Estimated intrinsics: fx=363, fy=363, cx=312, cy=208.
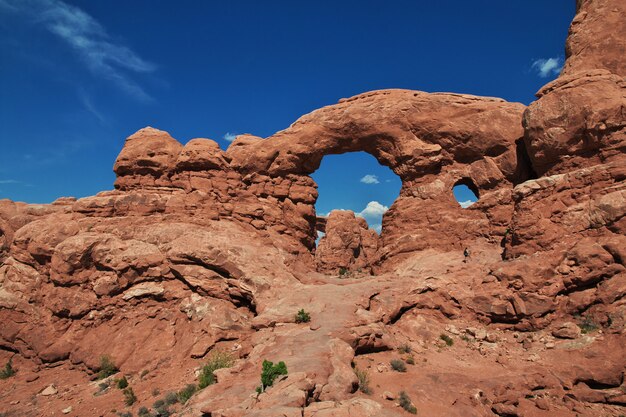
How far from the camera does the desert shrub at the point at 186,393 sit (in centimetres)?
1430

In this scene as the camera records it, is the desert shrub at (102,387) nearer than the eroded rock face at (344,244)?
Yes

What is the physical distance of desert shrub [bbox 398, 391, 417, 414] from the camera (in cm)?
1206

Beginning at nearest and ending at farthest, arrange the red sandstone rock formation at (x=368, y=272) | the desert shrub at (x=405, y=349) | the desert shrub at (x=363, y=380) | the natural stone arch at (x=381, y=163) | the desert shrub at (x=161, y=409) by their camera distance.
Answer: the desert shrub at (x=363, y=380) < the desert shrub at (x=161, y=409) < the red sandstone rock formation at (x=368, y=272) < the desert shrub at (x=405, y=349) < the natural stone arch at (x=381, y=163)

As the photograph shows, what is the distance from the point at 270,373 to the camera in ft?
38.3

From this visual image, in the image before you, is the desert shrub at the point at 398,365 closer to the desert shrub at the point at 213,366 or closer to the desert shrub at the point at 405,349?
the desert shrub at the point at 405,349

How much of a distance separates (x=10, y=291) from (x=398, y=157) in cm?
2700

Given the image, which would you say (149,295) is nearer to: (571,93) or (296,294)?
(296,294)

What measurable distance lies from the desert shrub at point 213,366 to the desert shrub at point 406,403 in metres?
7.51

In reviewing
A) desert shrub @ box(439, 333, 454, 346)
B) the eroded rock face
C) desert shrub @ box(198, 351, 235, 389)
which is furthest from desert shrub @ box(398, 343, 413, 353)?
the eroded rock face

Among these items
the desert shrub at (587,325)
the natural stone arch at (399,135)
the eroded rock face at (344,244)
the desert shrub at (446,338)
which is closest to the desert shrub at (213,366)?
the desert shrub at (446,338)

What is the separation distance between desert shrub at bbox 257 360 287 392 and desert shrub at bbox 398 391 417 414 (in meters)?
4.15

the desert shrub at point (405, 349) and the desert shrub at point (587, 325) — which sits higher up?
the desert shrub at point (587, 325)

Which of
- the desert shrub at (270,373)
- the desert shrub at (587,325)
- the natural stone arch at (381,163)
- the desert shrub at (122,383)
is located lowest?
the desert shrub at (122,383)

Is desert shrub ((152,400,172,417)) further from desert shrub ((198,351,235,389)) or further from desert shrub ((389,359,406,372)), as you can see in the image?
desert shrub ((389,359,406,372))
